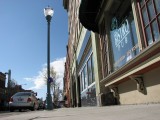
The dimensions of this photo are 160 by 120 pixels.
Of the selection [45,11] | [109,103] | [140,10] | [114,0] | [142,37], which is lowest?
[109,103]

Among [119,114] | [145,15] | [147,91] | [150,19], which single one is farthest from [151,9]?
[119,114]

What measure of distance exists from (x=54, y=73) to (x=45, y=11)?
38529 millimetres

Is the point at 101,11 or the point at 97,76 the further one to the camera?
the point at 97,76

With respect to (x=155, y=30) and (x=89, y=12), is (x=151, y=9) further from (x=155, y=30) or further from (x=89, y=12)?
(x=89, y=12)

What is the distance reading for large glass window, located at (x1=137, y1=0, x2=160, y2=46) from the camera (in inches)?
223

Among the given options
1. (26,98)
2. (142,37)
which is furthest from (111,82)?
(26,98)

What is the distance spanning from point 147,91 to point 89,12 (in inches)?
214

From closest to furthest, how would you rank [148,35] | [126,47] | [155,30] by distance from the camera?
1. [155,30]
2. [148,35]
3. [126,47]

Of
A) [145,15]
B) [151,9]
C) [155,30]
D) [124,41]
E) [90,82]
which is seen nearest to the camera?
[155,30]

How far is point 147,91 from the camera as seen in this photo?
6355mm

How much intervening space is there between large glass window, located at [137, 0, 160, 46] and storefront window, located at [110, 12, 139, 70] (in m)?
0.78

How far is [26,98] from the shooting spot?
1706cm

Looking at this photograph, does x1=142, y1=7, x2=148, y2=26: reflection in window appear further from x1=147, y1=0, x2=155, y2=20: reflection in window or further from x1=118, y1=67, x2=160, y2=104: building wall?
x1=118, y1=67, x2=160, y2=104: building wall

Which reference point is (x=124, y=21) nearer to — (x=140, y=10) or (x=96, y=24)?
(x=140, y=10)
